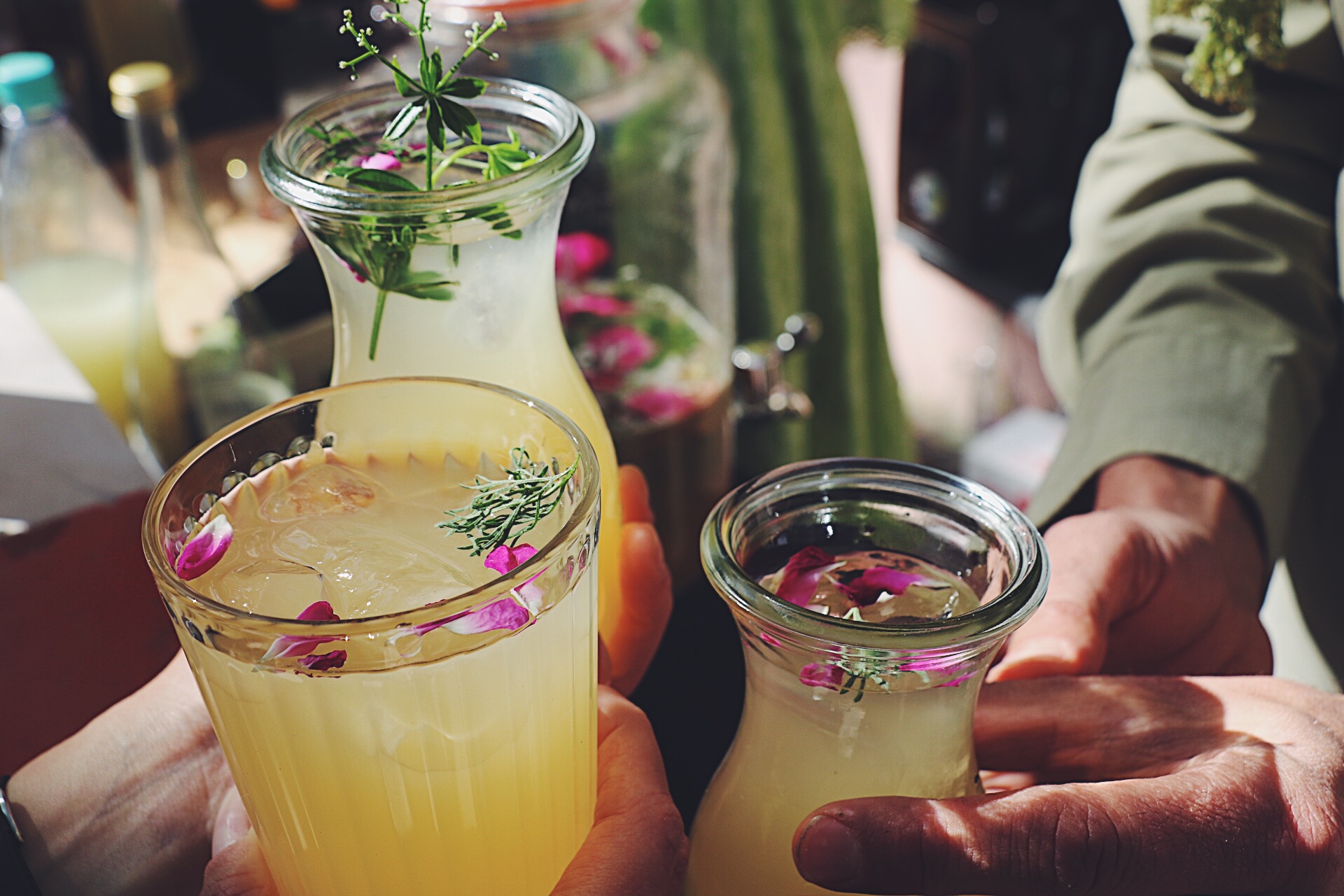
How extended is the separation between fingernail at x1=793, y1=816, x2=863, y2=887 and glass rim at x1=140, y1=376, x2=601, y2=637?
0.11m

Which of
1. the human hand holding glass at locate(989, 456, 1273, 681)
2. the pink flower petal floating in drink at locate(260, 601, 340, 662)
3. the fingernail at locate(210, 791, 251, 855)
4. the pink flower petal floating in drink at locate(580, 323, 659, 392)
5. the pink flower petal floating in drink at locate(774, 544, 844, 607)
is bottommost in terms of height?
the pink flower petal floating in drink at locate(580, 323, 659, 392)

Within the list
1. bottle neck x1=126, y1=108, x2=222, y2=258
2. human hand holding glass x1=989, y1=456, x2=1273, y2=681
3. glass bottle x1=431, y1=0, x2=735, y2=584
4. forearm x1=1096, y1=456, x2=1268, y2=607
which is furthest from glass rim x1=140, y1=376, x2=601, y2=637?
bottle neck x1=126, y1=108, x2=222, y2=258

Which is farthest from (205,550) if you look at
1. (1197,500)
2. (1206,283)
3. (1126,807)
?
(1206,283)

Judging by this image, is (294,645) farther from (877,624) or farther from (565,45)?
(565,45)

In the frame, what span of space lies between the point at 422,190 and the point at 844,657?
195 mm

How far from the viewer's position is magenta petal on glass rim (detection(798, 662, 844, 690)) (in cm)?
32

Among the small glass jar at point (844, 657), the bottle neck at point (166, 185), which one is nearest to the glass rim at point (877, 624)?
the small glass jar at point (844, 657)

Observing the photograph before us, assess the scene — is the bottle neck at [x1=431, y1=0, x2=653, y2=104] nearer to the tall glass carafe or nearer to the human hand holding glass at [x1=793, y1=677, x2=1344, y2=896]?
the tall glass carafe

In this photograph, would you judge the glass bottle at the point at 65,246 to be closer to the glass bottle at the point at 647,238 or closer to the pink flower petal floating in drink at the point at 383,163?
the glass bottle at the point at 647,238

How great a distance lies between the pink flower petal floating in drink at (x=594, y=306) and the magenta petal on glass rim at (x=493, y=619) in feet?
2.27

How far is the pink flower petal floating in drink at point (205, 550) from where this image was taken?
0.33m

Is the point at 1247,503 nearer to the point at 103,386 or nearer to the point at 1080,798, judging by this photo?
the point at 1080,798

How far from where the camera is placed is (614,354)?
978mm

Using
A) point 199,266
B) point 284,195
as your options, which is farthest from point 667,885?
point 199,266
